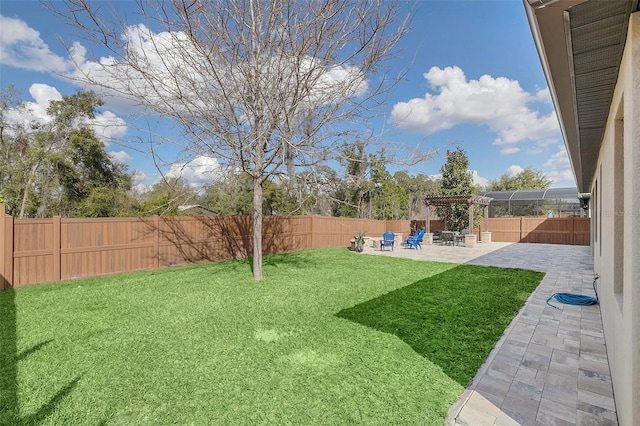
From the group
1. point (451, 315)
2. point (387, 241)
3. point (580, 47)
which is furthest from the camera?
point (387, 241)

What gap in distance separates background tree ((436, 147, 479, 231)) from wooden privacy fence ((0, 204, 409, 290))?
11.5 m

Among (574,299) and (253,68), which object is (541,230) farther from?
(253,68)

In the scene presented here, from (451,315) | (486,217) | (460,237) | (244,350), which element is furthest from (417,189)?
(244,350)

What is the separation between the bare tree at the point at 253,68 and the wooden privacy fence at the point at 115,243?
373 centimetres

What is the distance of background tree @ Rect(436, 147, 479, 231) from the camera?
60.3ft

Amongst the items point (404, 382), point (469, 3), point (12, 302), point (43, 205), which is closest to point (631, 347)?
point (404, 382)

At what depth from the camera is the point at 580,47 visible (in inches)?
73.7

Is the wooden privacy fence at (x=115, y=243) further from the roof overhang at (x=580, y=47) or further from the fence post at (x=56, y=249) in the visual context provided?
the roof overhang at (x=580, y=47)

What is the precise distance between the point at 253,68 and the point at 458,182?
16.3 meters

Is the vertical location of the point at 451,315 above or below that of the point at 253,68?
below

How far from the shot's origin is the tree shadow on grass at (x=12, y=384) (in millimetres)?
2170

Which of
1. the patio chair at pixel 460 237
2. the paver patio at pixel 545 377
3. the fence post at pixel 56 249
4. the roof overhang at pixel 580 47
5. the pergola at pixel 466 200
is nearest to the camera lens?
the roof overhang at pixel 580 47

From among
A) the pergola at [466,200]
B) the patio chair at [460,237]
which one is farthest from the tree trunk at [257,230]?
the patio chair at [460,237]

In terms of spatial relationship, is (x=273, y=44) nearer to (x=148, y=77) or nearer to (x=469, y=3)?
(x=148, y=77)
